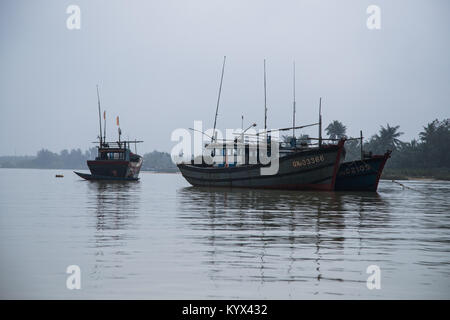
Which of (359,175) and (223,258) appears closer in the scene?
(223,258)

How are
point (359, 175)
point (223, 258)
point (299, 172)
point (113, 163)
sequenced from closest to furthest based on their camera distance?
point (223, 258) → point (299, 172) → point (359, 175) → point (113, 163)

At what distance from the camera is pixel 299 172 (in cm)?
4088

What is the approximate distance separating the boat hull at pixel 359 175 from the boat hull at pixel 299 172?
3282 mm

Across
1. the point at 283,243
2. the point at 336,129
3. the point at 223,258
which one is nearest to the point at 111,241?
the point at 223,258

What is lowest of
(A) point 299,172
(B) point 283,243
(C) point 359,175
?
(B) point 283,243

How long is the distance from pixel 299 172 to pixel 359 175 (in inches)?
241

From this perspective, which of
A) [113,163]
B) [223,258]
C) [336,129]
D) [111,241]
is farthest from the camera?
[336,129]

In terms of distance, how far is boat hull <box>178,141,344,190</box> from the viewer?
39562 millimetres

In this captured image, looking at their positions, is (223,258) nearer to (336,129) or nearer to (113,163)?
(113,163)

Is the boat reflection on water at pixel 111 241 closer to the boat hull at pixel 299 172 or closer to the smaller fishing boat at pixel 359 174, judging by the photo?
the boat hull at pixel 299 172

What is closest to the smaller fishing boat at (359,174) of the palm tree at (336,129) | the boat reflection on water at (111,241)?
the boat reflection on water at (111,241)

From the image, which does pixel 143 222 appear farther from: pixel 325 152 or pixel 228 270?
pixel 325 152

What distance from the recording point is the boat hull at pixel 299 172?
39.6 metres
